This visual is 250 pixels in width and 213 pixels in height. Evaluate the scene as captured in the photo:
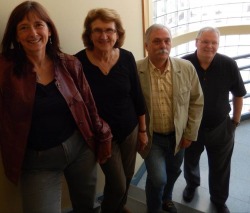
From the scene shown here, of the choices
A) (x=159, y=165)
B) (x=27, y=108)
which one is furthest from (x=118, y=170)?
(x=27, y=108)

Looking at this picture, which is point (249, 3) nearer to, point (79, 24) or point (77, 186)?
point (79, 24)

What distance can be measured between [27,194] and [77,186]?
1.09 feet

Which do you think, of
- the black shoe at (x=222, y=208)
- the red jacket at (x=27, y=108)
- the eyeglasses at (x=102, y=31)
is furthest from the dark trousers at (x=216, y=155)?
the eyeglasses at (x=102, y=31)

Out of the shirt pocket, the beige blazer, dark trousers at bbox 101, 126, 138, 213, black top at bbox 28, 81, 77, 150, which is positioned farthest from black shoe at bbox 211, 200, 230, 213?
black top at bbox 28, 81, 77, 150

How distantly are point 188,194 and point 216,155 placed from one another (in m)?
0.63

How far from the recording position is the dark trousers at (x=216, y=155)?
2100mm

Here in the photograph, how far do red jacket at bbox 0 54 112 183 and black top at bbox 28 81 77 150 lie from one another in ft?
0.10

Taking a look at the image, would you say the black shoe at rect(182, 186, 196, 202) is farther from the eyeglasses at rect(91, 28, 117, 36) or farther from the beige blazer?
the eyeglasses at rect(91, 28, 117, 36)

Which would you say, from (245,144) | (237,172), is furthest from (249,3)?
(237,172)

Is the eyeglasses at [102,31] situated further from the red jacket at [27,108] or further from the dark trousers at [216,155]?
the dark trousers at [216,155]

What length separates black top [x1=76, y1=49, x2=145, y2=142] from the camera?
160 centimetres

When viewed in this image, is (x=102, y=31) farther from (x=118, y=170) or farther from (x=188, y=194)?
(x=188, y=194)

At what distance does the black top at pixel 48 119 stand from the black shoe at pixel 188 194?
5.46ft

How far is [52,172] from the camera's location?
1.43 meters
